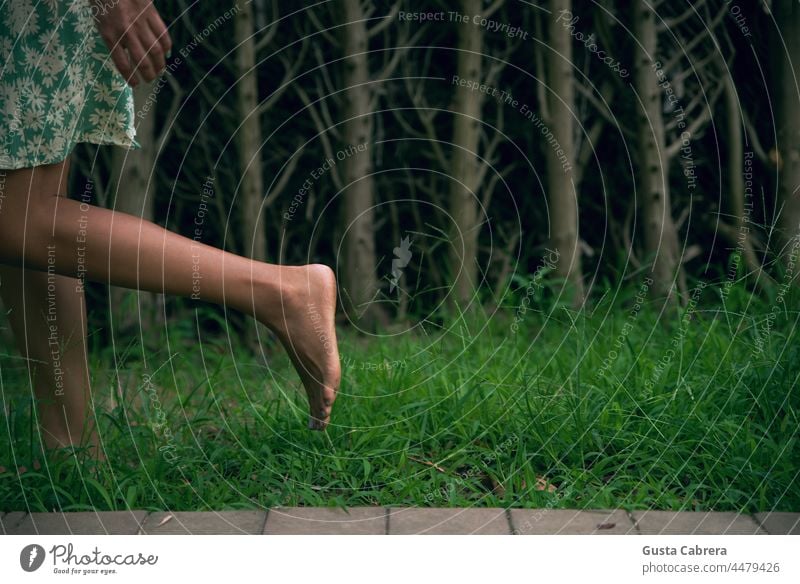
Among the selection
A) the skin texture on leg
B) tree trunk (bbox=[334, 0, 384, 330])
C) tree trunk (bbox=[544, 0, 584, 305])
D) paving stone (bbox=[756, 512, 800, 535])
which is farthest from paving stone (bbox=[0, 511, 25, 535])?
tree trunk (bbox=[544, 0, 584, 305])

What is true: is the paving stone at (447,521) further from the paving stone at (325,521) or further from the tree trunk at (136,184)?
the tree trunk at (136,184)

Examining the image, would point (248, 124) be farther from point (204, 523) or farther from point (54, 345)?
point (204, 523)

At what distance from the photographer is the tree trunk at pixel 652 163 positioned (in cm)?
314

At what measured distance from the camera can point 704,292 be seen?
3191 millimetres

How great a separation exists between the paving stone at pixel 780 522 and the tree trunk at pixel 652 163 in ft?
4.05

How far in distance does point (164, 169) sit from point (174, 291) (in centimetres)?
181

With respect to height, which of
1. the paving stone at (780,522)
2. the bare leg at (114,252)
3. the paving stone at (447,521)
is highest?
the bare leg at (114,252)

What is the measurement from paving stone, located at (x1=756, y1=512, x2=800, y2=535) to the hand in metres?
1.43

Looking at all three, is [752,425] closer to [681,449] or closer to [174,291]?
[681,449]

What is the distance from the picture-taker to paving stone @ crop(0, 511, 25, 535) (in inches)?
75.3

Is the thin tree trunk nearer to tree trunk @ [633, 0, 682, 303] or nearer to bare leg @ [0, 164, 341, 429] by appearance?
tree trunk @ [633, 0, 682, 303]

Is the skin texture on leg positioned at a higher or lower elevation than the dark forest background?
lower

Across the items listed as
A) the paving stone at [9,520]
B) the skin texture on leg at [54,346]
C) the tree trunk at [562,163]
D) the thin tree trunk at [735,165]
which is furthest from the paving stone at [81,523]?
the thin tree trunk at [735,165]
